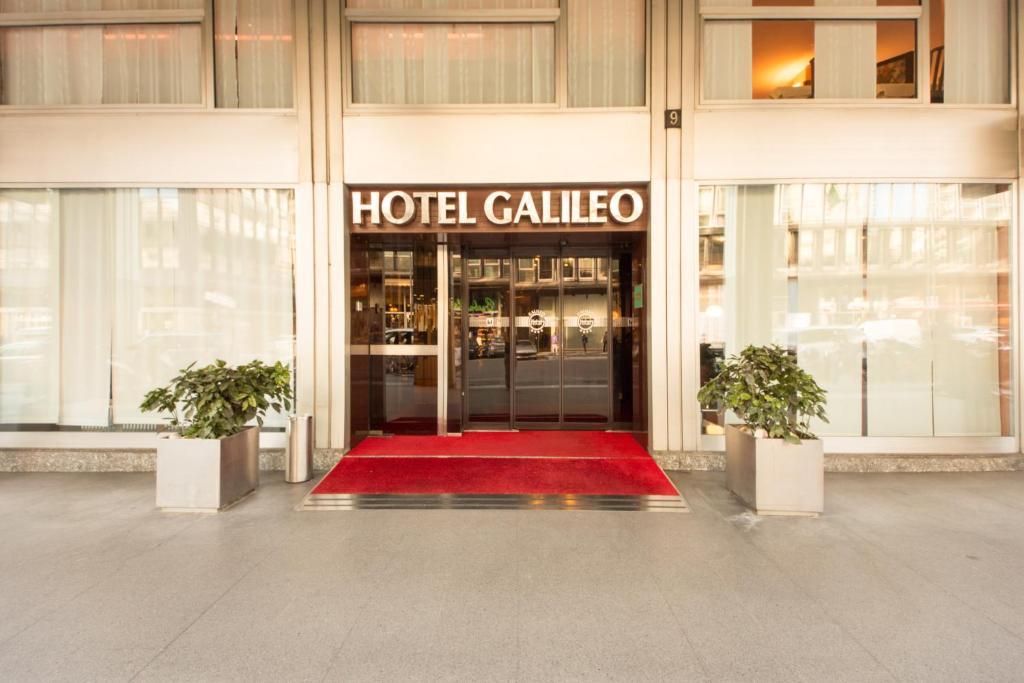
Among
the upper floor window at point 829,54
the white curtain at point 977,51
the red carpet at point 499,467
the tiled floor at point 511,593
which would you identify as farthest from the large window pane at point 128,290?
the white curtain at point 977,51

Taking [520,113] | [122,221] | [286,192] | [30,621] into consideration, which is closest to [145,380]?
[122,221]

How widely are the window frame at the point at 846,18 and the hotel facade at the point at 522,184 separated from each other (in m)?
0.03

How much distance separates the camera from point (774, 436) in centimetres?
516

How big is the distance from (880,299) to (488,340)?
556 cm

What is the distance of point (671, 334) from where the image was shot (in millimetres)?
6684

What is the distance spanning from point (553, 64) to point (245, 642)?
6.90 m

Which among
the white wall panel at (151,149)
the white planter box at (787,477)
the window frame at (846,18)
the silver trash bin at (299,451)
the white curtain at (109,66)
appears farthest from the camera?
the white curtain at (109,66)

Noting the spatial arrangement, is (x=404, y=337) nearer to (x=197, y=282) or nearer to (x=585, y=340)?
(x=197, y=282)

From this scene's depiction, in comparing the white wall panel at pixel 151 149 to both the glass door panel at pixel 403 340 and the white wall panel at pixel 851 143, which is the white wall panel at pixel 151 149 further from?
the white wall panel at pixel 851 143

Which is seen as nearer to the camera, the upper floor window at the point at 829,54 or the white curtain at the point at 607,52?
the upper floor window at the point at 829,54

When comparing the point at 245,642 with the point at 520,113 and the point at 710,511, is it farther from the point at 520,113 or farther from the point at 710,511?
the point at 520,113

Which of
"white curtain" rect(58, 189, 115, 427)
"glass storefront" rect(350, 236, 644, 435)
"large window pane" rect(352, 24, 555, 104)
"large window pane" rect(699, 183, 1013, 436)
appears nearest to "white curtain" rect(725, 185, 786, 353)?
"large window pane" rect(699, 183, 1013, 436)

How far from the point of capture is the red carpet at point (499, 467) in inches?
227

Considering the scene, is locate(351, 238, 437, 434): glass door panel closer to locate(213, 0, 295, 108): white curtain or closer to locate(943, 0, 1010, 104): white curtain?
locate(213, 0, 295, 108): white curtain
